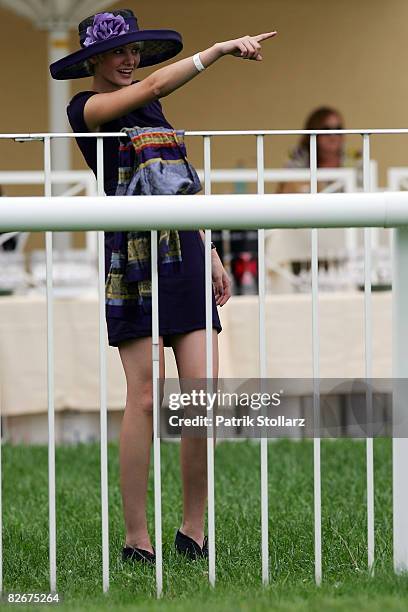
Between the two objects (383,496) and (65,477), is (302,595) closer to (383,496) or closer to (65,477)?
(383,496)

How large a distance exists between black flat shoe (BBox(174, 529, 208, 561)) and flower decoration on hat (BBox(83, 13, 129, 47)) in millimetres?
1236

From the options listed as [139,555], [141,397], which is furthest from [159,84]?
[139,555]

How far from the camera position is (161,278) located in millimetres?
3006

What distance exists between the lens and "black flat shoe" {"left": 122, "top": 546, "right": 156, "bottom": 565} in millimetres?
3136

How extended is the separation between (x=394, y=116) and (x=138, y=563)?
8216 mm

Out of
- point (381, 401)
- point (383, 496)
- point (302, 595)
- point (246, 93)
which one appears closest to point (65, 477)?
point (383, 496)

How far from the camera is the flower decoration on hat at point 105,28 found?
121 inches

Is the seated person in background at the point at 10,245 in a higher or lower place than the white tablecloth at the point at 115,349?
higher

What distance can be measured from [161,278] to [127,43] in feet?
1.79

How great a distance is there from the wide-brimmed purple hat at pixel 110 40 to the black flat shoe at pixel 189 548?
3.86 feet

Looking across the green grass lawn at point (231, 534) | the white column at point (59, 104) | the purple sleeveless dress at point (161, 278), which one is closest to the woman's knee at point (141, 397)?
the purple sleeveless dress at point (161, 278)

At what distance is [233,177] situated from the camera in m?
5.78

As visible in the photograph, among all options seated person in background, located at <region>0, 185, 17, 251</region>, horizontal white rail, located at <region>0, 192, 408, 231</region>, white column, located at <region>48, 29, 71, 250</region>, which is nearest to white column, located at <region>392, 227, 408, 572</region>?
horizontal white rail, located at <region>0, 192, 408, 231</region>

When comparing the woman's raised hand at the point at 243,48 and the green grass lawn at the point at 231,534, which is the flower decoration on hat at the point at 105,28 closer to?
the woman's raised hand at the point at 243,48
